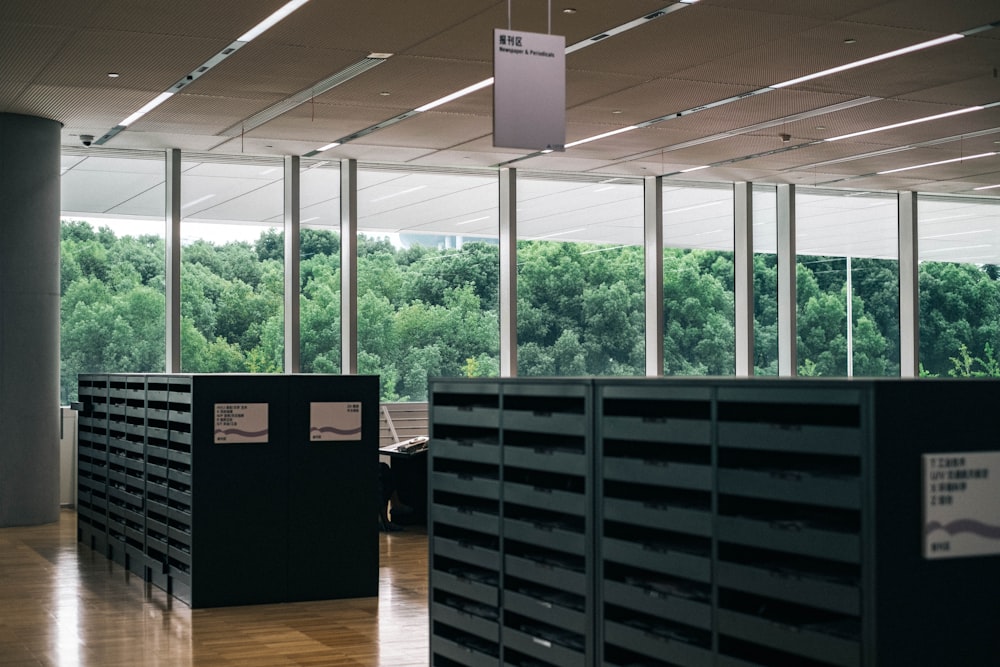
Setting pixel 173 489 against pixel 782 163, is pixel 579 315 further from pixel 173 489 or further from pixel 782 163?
pixel 173 489

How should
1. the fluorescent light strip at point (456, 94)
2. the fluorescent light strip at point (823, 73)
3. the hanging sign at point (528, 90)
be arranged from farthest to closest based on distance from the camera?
the fluorescent light strip at point (456, 94)
the fluorescent light strip at point (823, 73)
the hanging sign at point (528, 90)

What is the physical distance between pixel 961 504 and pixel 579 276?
12.1 metres

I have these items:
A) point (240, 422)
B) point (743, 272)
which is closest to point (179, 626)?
point (240, 422)

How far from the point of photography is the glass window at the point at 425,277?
45.5 feet

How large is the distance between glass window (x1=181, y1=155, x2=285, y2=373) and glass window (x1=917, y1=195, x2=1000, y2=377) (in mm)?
8654

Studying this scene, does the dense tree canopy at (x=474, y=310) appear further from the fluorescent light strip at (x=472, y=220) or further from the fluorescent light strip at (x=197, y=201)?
the fluorescent light strip at (x=197, y=201)

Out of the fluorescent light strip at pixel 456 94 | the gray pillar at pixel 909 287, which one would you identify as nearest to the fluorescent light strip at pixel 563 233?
the fluorescent light strip at pixel 456 94

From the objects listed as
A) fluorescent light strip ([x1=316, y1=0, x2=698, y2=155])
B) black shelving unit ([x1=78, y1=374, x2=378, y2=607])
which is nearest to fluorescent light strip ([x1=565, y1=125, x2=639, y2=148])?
fluorescent light strip ([x1=316, y1=0, x2=698, y2=155])

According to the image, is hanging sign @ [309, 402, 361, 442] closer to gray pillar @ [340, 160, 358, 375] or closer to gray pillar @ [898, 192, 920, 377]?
gray pillar @ [340, 160, 358, 375]

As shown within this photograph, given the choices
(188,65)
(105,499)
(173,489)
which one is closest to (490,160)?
(188,65)

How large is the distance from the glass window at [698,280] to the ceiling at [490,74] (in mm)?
1529

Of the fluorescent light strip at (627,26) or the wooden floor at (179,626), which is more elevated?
the fluorescent light strip at (627,26)

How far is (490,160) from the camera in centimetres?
1359

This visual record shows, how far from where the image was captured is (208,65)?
9.25m
